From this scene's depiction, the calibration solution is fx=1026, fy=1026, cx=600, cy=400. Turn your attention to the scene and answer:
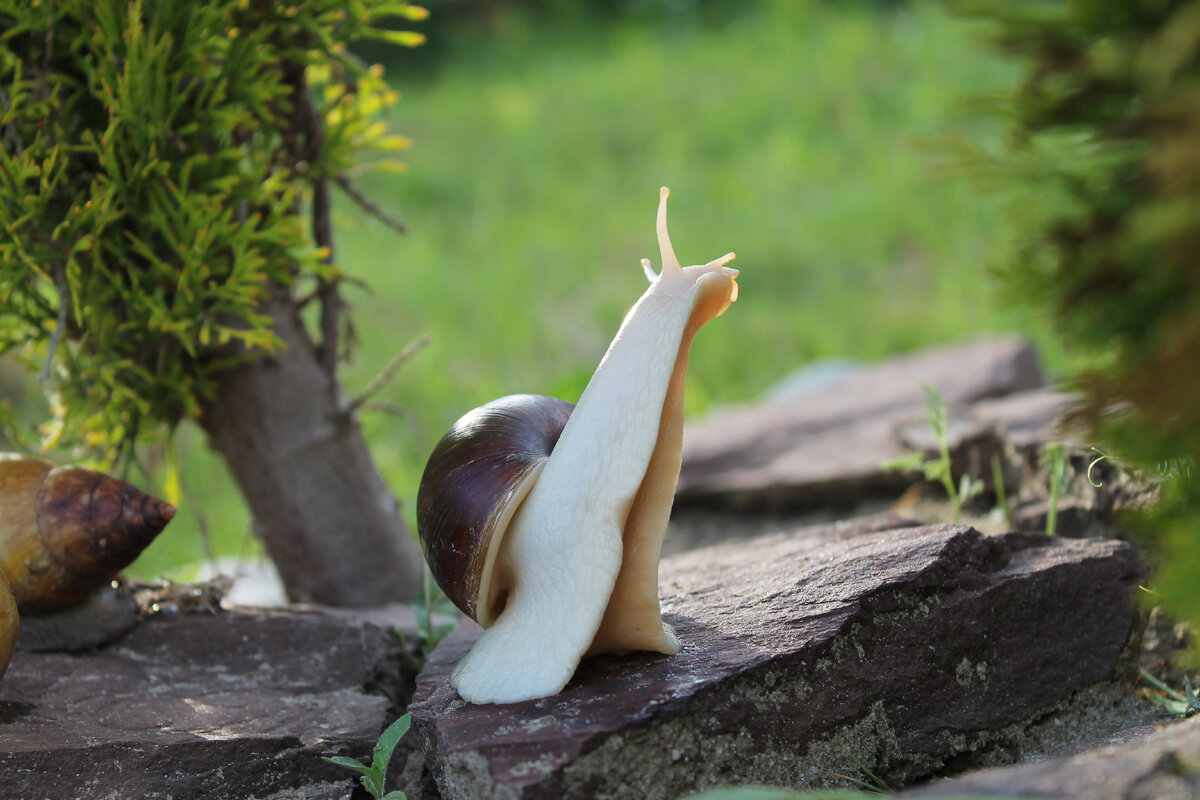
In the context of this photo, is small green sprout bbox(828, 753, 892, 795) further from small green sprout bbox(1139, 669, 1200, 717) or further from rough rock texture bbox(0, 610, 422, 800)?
rough rock texture bbox(0, 610, 422, 800)

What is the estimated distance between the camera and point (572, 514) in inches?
67.4

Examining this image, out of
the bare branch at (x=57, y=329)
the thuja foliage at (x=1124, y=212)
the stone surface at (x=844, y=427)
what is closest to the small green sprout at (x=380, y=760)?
the bare branch at (x=57, y=329)

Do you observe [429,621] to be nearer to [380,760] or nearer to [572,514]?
[380,760]

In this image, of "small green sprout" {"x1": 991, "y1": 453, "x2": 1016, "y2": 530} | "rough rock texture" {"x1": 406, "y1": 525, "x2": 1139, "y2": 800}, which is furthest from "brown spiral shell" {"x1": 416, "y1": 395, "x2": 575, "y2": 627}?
"small green sprout" {"x1": 991, "y1": 453, "x2": 1016, "y2": 530}

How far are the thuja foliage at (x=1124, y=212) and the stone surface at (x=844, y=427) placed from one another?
178 centimetres

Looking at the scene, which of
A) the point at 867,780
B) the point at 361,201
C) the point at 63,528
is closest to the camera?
the point at 867,780

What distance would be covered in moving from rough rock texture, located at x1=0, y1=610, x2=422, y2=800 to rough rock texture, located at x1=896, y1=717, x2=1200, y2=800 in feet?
3.63

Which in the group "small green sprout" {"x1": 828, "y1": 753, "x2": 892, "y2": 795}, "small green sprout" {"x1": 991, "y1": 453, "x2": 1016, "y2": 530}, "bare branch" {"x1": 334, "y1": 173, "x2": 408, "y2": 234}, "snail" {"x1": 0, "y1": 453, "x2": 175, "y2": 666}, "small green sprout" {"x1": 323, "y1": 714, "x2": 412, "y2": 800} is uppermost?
"bare branch" {"x1": 334, "y1": 173, "x2": 408, "y2": 234}

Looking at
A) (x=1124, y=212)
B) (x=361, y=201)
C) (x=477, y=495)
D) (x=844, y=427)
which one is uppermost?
(x=361, y=201)

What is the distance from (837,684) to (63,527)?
1.61 meters

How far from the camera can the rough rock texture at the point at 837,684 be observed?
1.54m

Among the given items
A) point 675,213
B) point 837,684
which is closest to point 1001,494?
point 837,684

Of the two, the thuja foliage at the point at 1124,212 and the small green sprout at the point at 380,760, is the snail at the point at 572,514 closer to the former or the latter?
the small green sprout at the point at 380,760

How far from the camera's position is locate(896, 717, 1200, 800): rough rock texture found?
116 cm
